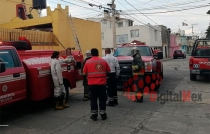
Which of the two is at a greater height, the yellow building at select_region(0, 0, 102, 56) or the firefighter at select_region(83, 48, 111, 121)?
the yellow building at select_region(0, 0, 102, 56)

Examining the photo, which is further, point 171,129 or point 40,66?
point 40,66

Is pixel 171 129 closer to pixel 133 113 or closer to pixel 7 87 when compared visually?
pixel 133 113

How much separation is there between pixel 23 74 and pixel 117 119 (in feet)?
8.70

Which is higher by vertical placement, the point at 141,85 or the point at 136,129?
the point at 141,85

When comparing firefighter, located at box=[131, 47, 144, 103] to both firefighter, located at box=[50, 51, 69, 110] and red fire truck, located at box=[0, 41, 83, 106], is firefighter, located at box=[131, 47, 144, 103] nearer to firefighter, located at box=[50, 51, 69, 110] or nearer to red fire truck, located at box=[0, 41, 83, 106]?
firefighter, located at box=[50, 51, 69, 110]

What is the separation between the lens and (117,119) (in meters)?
5.61

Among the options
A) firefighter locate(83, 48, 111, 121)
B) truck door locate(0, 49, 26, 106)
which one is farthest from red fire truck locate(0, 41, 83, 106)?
firefighter locate(83, 48, 111, 121)

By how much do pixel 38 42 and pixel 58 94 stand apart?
25.6 ft

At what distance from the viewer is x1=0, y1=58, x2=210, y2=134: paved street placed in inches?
193

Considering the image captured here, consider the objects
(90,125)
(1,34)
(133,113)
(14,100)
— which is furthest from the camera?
(1,34)

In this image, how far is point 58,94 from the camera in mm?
6449

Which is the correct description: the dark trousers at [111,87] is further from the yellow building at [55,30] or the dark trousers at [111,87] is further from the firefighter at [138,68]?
the yellow building at [55,30]

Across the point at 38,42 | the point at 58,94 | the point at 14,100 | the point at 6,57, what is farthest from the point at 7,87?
the point at 38,42

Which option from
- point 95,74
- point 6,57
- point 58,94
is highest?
point 6,57
